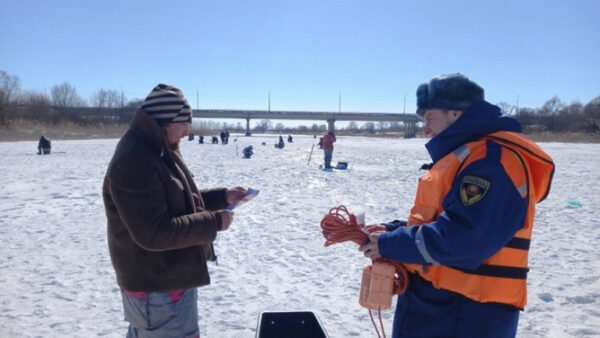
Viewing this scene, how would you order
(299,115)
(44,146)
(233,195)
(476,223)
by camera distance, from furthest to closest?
(299,115), (44,146), (233,195), (476,223)

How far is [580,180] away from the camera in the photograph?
14.6m

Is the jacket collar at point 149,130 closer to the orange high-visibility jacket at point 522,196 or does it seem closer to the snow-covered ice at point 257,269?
the orange high-visibility jacket at point 522,196

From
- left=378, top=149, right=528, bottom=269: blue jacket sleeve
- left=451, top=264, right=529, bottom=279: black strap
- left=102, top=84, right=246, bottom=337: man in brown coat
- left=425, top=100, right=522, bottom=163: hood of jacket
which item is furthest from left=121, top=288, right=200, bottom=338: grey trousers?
left=425, top=100, right=522, bottom=163: hood of jacket

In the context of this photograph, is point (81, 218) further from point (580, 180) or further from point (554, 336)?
point (580, 180)

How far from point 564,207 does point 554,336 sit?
7.02m

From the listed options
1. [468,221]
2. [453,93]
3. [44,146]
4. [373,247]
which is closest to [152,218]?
[373,247]

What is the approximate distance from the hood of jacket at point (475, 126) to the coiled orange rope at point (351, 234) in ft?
1.88

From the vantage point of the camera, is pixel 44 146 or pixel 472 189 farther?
pixel 44 146

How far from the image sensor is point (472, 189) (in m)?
1.66

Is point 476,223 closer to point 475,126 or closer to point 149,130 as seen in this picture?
point 475,126

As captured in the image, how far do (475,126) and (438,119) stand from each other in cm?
21

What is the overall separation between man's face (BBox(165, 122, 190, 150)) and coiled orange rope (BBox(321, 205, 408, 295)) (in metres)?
1.01

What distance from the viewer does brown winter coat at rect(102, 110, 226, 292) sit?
206 centimetres

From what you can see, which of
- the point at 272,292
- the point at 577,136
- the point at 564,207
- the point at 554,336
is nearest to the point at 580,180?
the point at 564,207
